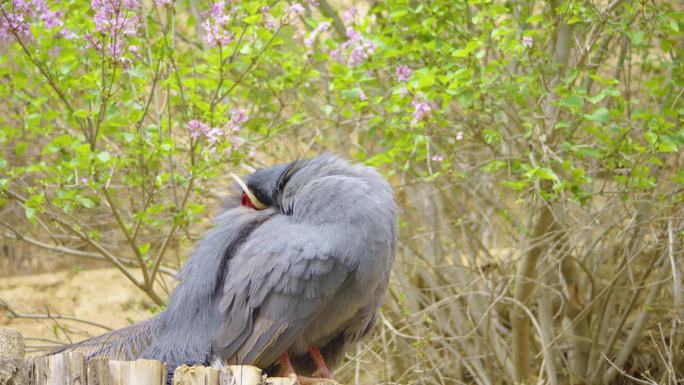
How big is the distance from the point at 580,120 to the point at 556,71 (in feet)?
Result: 1.07

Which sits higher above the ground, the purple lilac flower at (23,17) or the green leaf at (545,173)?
the purple lilac flower at (23,17)

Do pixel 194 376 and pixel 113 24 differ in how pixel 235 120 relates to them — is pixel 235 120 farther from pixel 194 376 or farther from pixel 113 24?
pixel 194 376

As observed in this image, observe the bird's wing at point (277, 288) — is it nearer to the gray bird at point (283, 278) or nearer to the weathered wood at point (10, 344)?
the gray bird at point (283, 278)

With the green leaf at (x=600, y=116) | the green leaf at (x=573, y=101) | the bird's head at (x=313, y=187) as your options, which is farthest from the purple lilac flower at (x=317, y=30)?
the green leaf at (x=600, y=116)

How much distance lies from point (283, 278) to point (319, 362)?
0.59 metres

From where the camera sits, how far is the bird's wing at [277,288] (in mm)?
3566

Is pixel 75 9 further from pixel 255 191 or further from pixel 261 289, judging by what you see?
pixel 261 289

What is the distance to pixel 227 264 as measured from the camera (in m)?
3.83

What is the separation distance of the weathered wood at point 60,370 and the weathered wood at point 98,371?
0.02 metres

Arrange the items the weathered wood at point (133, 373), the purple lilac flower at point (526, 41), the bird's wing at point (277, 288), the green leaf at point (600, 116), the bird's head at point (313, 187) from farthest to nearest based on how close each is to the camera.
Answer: the purple lilac flower at point (526, 41) < the green leaf at point (600, 116) < the bird's head at point (313, 187) < the bird's wing at point (277, 288) < the weathered wood at point (133, 373)

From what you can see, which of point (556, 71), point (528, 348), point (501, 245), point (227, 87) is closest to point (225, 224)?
point (227, 87)

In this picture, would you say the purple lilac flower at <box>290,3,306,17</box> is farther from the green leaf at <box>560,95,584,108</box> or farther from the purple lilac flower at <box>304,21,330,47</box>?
the green leaf at <box>560,95,584,108</box>

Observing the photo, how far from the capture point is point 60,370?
2674mm

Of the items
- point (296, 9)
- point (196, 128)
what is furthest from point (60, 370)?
point (296, 9)
